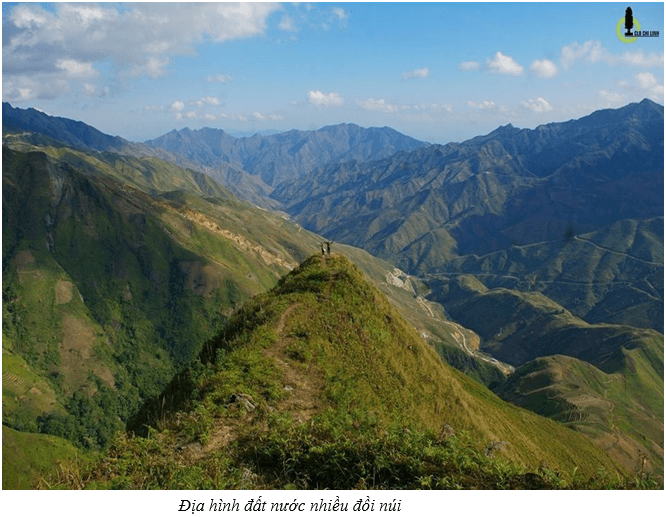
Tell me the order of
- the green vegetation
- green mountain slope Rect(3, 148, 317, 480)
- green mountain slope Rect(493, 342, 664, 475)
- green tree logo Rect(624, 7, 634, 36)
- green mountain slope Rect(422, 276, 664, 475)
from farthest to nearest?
green mountain slope Rect(3, 148, 317, 480), green mountain slope Rect(422, 276, 664, 475), green mountain slope Rect(493, 342, 664, 475), the green vegetation, green tree logo Rect(624, 7, 634, 36)

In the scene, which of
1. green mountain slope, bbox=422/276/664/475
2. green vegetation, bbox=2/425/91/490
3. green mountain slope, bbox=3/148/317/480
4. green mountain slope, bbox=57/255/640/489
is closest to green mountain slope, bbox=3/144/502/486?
green mountain slope, bbox=3/148/317/480

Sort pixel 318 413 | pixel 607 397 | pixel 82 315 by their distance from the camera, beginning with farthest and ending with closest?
pixel 82 315
pixel 607 397
pixel 318 413

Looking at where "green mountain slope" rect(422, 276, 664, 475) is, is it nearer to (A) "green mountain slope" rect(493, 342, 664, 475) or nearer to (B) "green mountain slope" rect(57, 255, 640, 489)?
(A) "green mountain slope" rect(493, 342, 664, 475)

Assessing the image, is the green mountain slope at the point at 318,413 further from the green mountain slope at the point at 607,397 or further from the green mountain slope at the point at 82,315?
the green mountain slope at the point at 82,315

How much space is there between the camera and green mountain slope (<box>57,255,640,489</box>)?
1134 cm

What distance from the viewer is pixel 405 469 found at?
1120 centimetres

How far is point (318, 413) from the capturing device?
18250 mm

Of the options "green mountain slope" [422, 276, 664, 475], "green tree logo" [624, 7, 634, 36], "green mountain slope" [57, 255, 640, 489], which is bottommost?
"green mountain slope" [422, 276, 664, 475]

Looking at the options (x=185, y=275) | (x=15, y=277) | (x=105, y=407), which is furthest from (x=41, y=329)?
(x=185, y=275)

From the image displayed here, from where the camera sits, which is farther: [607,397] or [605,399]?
[607,397]

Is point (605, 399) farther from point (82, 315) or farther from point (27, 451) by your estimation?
point (82, 315)

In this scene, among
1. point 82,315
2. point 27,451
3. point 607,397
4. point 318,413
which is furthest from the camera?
point 82,315

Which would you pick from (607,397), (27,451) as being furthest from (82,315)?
(607,397)
